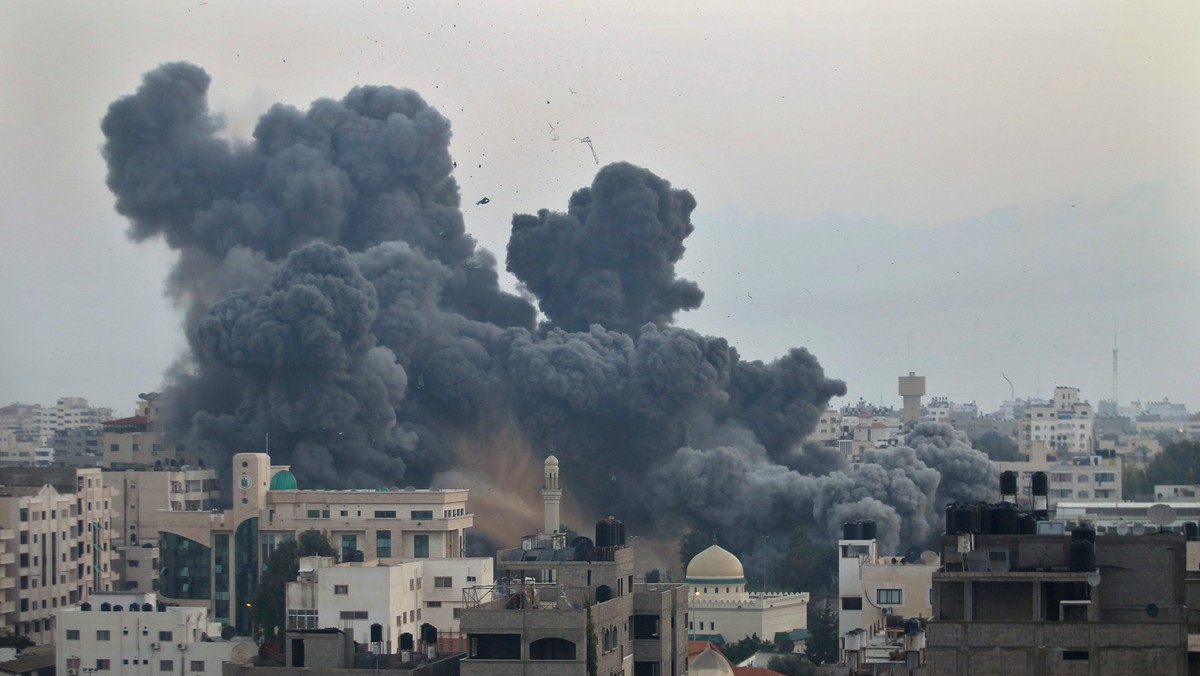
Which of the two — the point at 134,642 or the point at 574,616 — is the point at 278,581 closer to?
the point at 134,642

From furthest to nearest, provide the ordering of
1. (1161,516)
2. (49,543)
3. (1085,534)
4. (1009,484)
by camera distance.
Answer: (49,543), (1009,484), (1161,516), (1085,534)

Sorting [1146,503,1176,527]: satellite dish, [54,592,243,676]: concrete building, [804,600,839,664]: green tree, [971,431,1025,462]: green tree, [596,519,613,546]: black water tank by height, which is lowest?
[804,600,839,664]: green tree

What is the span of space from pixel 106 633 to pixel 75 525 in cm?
2919

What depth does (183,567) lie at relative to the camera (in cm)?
11256

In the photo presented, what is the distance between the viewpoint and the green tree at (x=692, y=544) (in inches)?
4909

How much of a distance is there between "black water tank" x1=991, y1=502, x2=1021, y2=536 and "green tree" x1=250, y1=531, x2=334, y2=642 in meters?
44.2

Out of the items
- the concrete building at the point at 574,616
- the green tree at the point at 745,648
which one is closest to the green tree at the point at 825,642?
the green tree at the point at 745,648

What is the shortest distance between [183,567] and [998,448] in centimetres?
8308

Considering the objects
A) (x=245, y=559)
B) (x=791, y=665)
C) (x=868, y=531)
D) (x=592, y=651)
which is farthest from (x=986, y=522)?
(x=245, y=559)

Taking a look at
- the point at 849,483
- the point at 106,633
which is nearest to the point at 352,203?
the point at 849,483

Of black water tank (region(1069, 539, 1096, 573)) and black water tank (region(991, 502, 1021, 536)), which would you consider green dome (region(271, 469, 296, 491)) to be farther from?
black water tank (region(1069, 539, 1096, 573))

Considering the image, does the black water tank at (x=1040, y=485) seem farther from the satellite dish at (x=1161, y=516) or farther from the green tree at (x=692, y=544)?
the green tree at (x=692, y=544)

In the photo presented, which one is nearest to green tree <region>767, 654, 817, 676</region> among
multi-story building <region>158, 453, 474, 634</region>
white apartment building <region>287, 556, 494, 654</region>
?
white apartment building <region>287, 556, 494, 654</region>

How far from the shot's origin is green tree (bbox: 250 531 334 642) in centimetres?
9431
